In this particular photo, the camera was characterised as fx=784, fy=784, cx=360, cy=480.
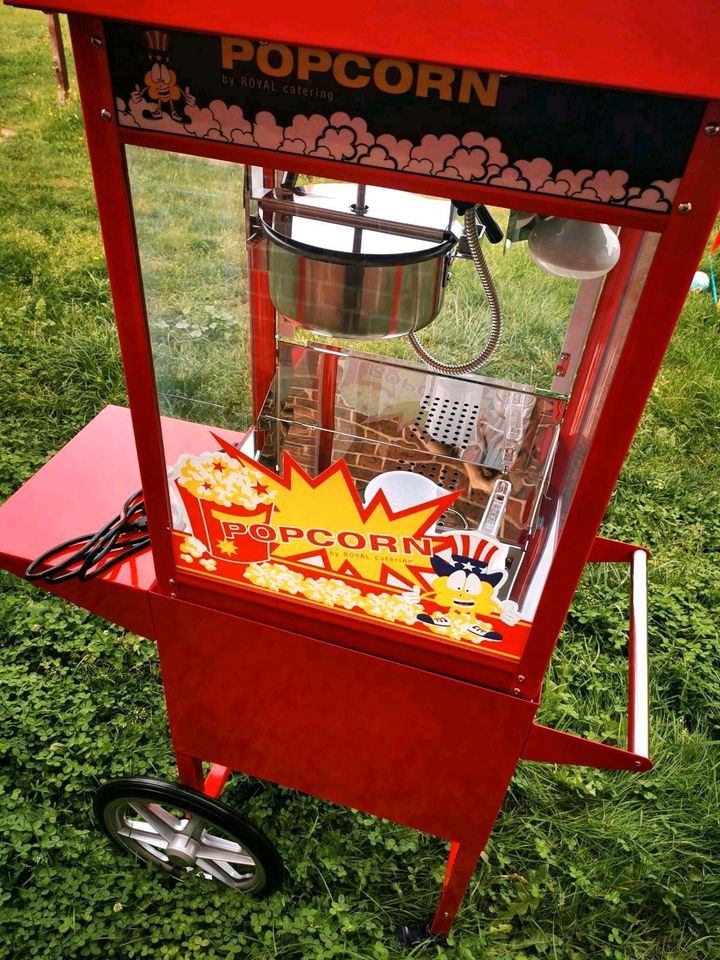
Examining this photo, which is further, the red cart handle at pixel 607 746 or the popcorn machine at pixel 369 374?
the red cart handle at pixel 607 746

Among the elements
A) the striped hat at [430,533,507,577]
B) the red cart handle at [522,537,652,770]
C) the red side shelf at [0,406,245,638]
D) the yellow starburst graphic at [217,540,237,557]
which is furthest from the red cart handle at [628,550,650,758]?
the red side shelf at [0,406,245,638]

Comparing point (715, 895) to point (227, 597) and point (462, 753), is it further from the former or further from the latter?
point (227, 597)

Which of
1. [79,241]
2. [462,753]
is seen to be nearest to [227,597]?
[462,753]

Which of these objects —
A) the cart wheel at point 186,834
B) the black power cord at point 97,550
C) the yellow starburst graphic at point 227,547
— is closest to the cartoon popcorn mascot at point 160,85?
the yellow starburst graphic at point 227,547

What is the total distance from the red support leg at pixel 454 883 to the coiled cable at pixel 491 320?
0.81 m

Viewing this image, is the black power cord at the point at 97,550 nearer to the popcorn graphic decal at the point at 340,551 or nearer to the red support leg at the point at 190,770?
the popcorn graphic decal at the point at 340,551

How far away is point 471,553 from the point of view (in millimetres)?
1025

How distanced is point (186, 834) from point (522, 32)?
1.45 metres

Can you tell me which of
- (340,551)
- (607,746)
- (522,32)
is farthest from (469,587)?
(522,32)

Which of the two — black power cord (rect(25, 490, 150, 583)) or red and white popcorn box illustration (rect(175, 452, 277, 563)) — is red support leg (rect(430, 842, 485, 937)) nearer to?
red and white popcorn box illustration (rect(175, 452, 277, 563))

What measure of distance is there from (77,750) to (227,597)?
0.88 metres

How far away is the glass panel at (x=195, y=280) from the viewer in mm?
908

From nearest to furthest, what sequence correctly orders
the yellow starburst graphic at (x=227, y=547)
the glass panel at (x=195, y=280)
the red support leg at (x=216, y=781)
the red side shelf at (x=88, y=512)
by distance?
the glass panel at (x=195, y=280)
the yellow starburst graphic at (x=227, y=547)
the red side shelf at (x=88, y=512)
the red support leg at (x=216, y=781)

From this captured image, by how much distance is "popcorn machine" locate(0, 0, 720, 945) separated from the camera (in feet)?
2.17
